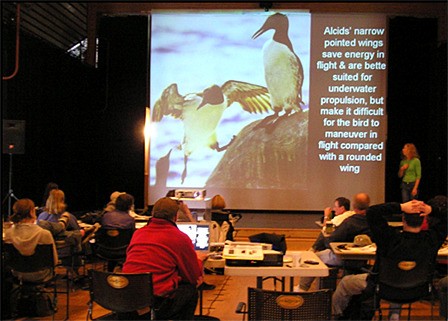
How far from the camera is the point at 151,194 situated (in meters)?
11.1

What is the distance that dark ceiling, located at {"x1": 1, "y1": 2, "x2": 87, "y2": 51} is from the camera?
9086 mm

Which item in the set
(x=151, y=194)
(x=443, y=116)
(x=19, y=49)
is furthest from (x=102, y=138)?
(x=443, y=116)

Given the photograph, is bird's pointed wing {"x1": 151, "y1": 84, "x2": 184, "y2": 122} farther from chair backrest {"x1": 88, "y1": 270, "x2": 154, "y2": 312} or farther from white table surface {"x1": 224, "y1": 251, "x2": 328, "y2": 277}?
chair backrest {"x1": 88, "y1": 270, "x2": 154, "y2": 312}

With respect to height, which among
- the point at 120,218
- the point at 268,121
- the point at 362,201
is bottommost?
the point at 120,218

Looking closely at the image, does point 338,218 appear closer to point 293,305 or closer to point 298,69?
point 293,305

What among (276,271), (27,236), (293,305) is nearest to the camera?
(293,305)

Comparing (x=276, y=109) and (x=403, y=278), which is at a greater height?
(x=276, y=109)

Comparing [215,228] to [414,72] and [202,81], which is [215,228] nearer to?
[202,81]

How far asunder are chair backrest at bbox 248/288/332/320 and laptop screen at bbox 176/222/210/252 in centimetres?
144

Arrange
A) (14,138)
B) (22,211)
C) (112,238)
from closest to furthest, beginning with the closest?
(22,211)
(112,238)
(14,138)

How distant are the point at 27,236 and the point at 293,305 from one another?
259 centimetres

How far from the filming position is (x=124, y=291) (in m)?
3.57

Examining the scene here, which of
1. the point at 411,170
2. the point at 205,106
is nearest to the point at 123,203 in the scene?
the point at 205,106

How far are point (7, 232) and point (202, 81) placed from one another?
6.50 m
